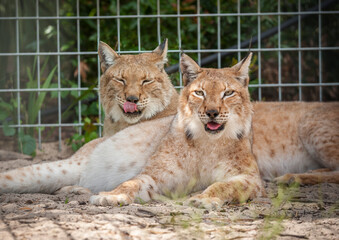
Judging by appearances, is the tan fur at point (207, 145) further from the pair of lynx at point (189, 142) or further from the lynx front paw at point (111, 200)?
the lynx front paw at point (111, 200)

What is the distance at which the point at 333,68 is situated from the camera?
6262 millimetres

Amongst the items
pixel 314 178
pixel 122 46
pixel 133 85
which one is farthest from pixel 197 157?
pixel 122 46

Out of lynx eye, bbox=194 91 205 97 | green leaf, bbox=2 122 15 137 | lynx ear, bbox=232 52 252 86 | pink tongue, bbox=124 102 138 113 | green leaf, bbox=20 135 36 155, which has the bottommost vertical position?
green leaf, bbox=20 135 36 155

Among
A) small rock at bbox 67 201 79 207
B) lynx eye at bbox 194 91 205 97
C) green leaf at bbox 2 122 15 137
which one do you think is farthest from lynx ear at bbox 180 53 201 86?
green leaf at bbox 2 122 15 137

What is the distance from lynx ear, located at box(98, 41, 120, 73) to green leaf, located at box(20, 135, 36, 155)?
1333mm

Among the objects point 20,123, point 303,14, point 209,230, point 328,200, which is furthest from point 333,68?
point 209,230

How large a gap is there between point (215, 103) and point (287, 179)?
43.5 inches

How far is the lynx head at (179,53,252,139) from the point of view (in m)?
3.49

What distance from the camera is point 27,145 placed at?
18.0ft

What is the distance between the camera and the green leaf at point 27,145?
549cm

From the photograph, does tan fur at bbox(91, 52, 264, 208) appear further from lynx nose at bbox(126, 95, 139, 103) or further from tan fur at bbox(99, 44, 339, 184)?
tan fur at bbox(99, 44, 339, 184)

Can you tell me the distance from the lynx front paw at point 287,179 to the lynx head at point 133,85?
4.01ft

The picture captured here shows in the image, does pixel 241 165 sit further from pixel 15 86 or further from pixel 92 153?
pixel 15 86

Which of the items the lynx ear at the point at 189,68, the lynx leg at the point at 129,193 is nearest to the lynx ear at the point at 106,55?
the lynx ear at the point at 189,68
